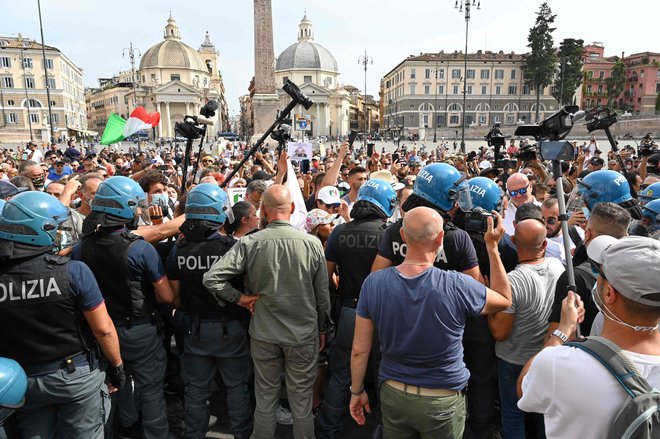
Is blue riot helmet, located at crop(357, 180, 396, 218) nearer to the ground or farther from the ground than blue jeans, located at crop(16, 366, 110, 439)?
farther from the ground

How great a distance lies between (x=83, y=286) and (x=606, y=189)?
14.9 feet

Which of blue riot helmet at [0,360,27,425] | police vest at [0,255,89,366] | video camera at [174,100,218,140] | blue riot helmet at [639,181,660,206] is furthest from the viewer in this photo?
video camera at [174,100,218,140]

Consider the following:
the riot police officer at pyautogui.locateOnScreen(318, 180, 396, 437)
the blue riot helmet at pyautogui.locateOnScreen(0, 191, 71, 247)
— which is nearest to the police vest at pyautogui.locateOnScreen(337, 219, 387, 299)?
the riot police officer at pyautogui.locateOnScreen(318, 180, 396, 437)

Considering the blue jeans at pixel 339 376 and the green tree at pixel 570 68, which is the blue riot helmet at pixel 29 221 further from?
the green tree at pixel 570 68

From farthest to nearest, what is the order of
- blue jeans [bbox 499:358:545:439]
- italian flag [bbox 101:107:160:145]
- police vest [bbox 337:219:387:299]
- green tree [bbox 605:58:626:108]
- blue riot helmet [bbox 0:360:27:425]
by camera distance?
green tree [bbox 605:58:626:108] → italian flag [bbox 101:107:160:145] → police vest [bbox 337:219:387:299] → blue jeans [bbox 499:358:545:439] → blue riot helmet [bbox 0:360:27:425]

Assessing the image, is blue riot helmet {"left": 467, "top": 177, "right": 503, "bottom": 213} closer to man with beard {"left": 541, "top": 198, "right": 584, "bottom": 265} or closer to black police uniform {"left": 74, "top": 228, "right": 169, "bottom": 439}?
man with beard {"left": 541, "top": 198, "right": 584, "bottom": 265}

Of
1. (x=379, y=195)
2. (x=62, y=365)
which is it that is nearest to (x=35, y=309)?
(x=62, y=365)

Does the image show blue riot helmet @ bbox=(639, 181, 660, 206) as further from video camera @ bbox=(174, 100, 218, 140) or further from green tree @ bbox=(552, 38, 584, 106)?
green tree @ bbox=(552, 38, 584, 106)

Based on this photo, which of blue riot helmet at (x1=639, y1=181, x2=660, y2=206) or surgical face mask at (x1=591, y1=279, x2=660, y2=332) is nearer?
surgical face mask at (x1=591, y1=279, x2=660, y2=332)

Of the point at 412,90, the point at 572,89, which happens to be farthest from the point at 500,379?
the point at 412,90

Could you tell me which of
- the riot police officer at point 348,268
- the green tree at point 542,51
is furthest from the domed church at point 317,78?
the riot police officer at point 348,268

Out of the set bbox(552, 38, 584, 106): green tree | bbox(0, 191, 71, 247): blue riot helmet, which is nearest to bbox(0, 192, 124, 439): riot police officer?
bbox(0, 191, 71, 247): blue riot helmet

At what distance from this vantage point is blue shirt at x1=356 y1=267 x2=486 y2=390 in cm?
241

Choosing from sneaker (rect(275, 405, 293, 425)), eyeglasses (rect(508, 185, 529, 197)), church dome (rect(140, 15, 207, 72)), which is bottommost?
sneaker (rect(275, 405, 293, 425))
